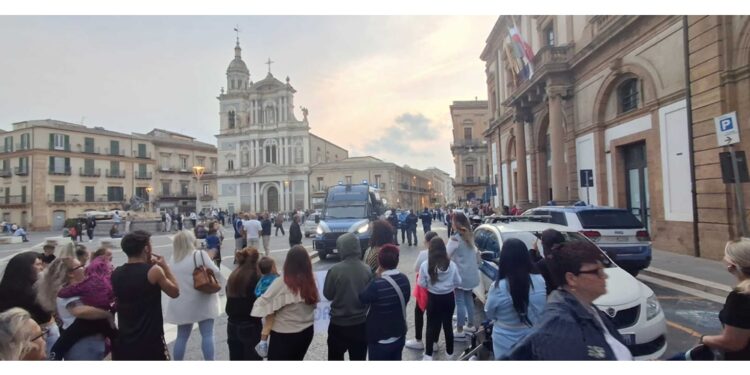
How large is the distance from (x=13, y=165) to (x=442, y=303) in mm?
46523

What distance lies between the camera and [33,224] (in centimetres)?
3788

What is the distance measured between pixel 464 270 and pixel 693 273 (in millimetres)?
6872

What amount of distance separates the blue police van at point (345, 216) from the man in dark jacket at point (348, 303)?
906 cm

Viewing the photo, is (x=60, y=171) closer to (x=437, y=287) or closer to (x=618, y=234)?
(x=437, y=287)

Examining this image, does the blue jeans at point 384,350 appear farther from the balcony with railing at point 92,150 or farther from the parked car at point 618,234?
the balcony with railing at point 92,150

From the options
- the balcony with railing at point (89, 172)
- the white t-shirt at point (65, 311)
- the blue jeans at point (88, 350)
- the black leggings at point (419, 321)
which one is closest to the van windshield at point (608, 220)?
the black leggings at point (419, 321)

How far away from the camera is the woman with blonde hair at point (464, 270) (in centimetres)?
536

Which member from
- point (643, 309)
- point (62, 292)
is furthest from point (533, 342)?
point (62, 292)

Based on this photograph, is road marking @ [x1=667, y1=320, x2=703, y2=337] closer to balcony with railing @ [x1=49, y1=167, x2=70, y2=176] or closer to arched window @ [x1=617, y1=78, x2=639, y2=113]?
arched window @ [x1=617, y1=78, x2=639, y2=113]

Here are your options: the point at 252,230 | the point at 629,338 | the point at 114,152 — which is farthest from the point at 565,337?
the point at 114,152

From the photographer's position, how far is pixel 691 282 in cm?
794

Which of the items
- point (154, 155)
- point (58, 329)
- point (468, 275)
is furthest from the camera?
point (154, 155)

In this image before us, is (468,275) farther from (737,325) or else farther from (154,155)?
(154,155)

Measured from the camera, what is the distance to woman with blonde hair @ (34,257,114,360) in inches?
136
